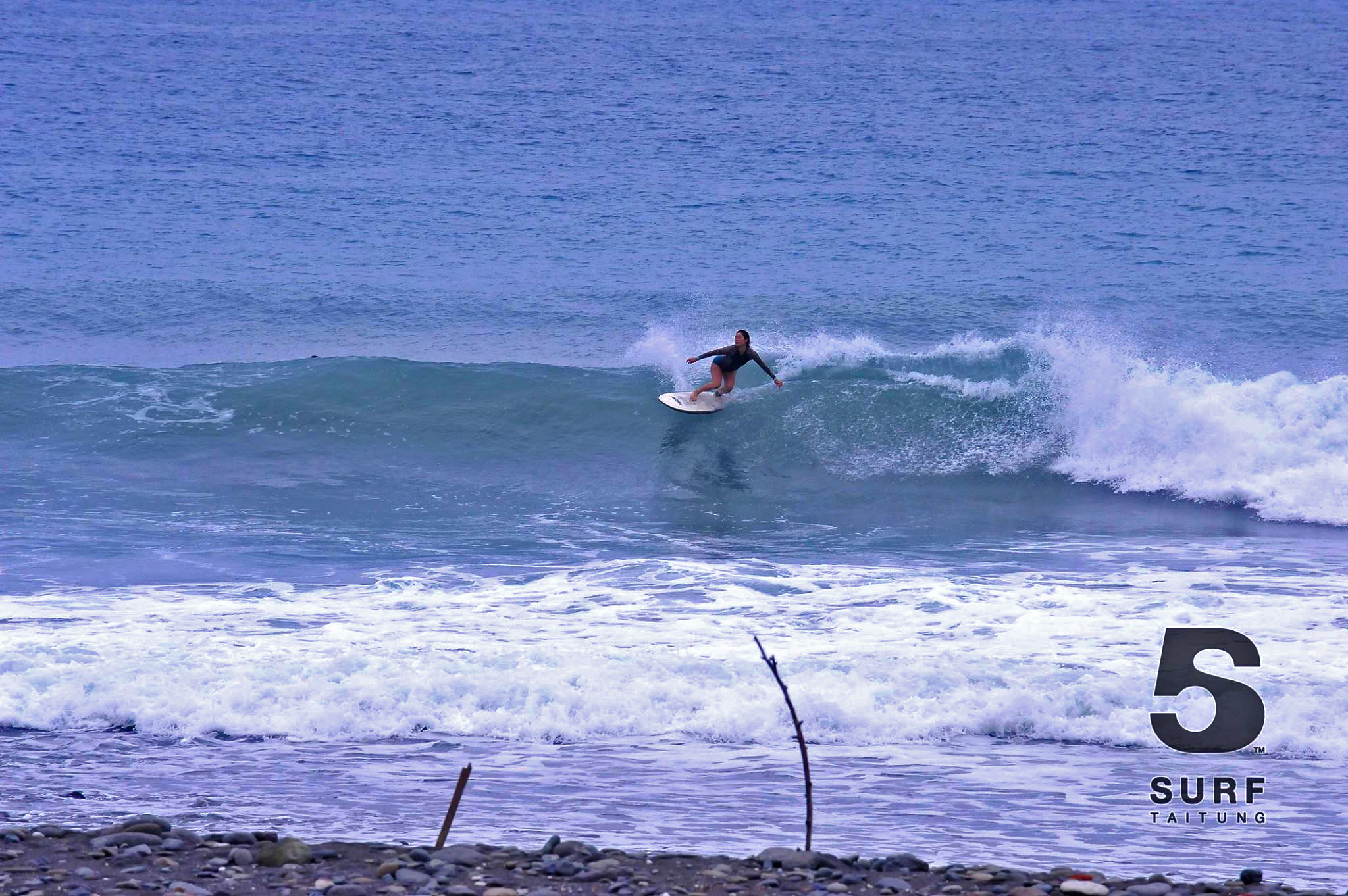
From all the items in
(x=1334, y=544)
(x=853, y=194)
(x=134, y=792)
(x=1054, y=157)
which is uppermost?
(x=1054, y=157)

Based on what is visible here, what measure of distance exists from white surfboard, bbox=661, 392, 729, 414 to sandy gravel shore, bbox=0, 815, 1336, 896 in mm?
10889

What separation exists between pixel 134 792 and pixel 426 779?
148 cm

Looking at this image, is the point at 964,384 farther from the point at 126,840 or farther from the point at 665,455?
the point at 126,840

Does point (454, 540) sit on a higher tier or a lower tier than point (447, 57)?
lower

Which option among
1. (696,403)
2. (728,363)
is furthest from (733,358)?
(696,403)

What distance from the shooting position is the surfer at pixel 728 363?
1593 cm

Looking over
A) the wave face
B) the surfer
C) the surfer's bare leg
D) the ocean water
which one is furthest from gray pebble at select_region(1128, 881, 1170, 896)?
the surfer's bare leg

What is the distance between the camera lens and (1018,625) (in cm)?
967

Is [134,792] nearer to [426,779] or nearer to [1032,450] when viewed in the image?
[426,779]

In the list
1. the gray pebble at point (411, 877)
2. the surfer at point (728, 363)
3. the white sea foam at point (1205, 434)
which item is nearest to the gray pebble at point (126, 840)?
the gray pebble at point (411, 877)

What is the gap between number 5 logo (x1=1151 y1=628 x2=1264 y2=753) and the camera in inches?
303

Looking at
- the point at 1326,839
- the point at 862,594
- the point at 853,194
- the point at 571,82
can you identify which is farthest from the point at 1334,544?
the point at 571,82

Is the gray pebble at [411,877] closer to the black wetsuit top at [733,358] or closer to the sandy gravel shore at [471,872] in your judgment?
the sandy gravel shore at [471,872]

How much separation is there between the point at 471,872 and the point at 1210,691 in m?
5.09
